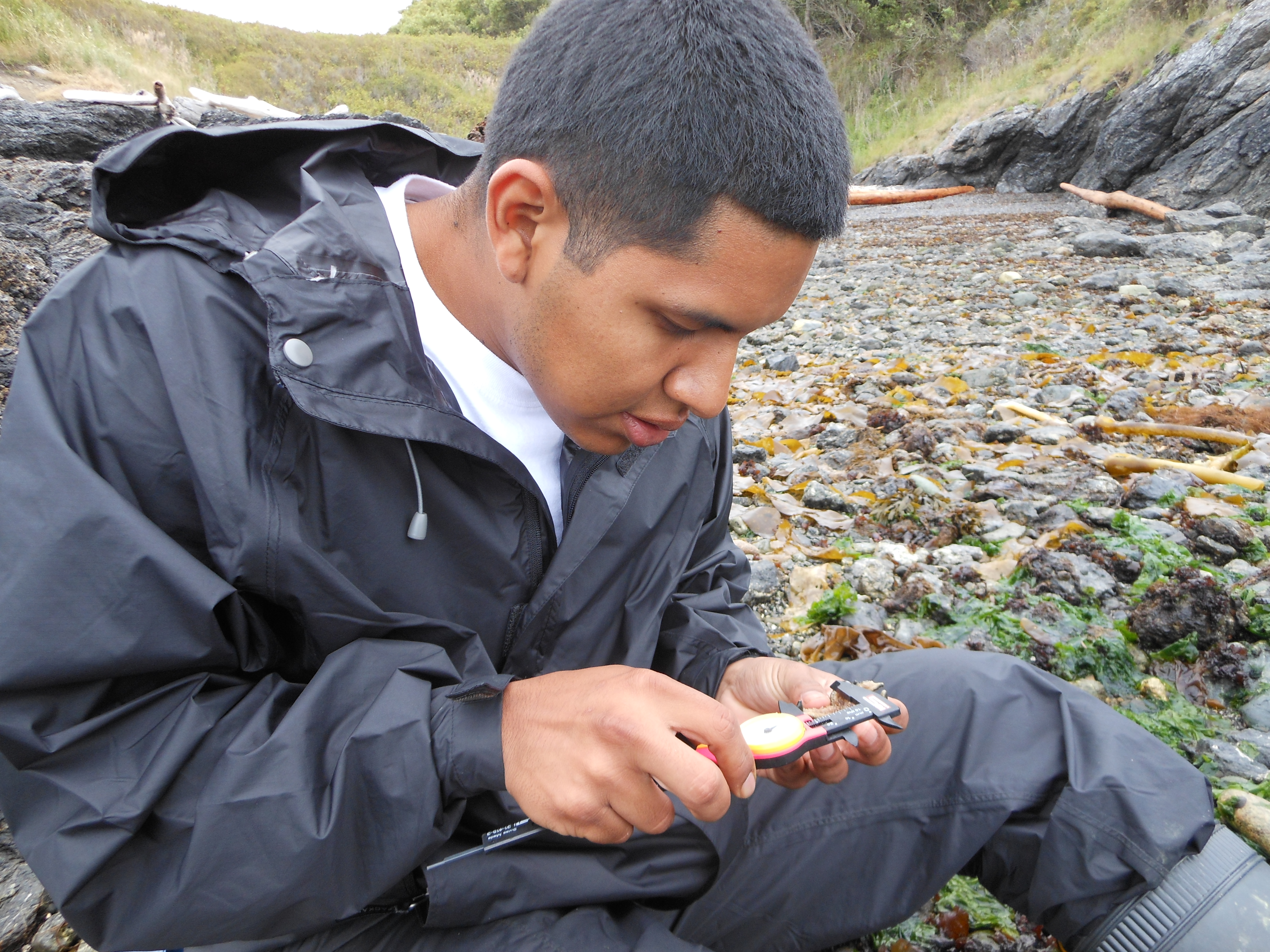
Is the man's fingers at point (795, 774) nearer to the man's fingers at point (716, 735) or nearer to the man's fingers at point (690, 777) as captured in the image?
the man's fingers at point (716, 735)

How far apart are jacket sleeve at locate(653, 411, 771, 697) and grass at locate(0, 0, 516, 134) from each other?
790 inches

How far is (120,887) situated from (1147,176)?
19437 millimetres

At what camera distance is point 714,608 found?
2.15 m

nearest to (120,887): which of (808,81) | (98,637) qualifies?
(98,637)

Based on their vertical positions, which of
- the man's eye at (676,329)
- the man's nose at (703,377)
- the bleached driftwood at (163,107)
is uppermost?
the bleached driftwood at (163,107)

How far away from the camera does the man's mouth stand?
1649 mm

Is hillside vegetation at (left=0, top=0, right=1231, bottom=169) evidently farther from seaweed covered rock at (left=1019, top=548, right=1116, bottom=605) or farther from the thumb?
the thumb

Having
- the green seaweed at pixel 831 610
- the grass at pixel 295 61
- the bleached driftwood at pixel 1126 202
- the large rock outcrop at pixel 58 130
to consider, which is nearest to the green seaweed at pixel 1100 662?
the green seaweed at pixel 831 610

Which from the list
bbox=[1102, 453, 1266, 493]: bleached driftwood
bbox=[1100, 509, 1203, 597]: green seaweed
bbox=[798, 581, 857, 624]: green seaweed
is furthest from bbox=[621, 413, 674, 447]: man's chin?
bbox=[1102, 453, 1266, 493]: bleached driftwood

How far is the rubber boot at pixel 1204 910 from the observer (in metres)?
1.46

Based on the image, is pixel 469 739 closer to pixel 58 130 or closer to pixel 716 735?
pixel 716 735

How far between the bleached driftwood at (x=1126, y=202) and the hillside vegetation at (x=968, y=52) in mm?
4104

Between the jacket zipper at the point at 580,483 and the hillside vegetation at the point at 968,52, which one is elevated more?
the hillside vegetation at the point at 968,52

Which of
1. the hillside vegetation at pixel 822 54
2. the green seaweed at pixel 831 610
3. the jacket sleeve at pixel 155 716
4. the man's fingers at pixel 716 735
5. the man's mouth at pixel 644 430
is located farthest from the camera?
the hillside vegetation at pixel 822 54
